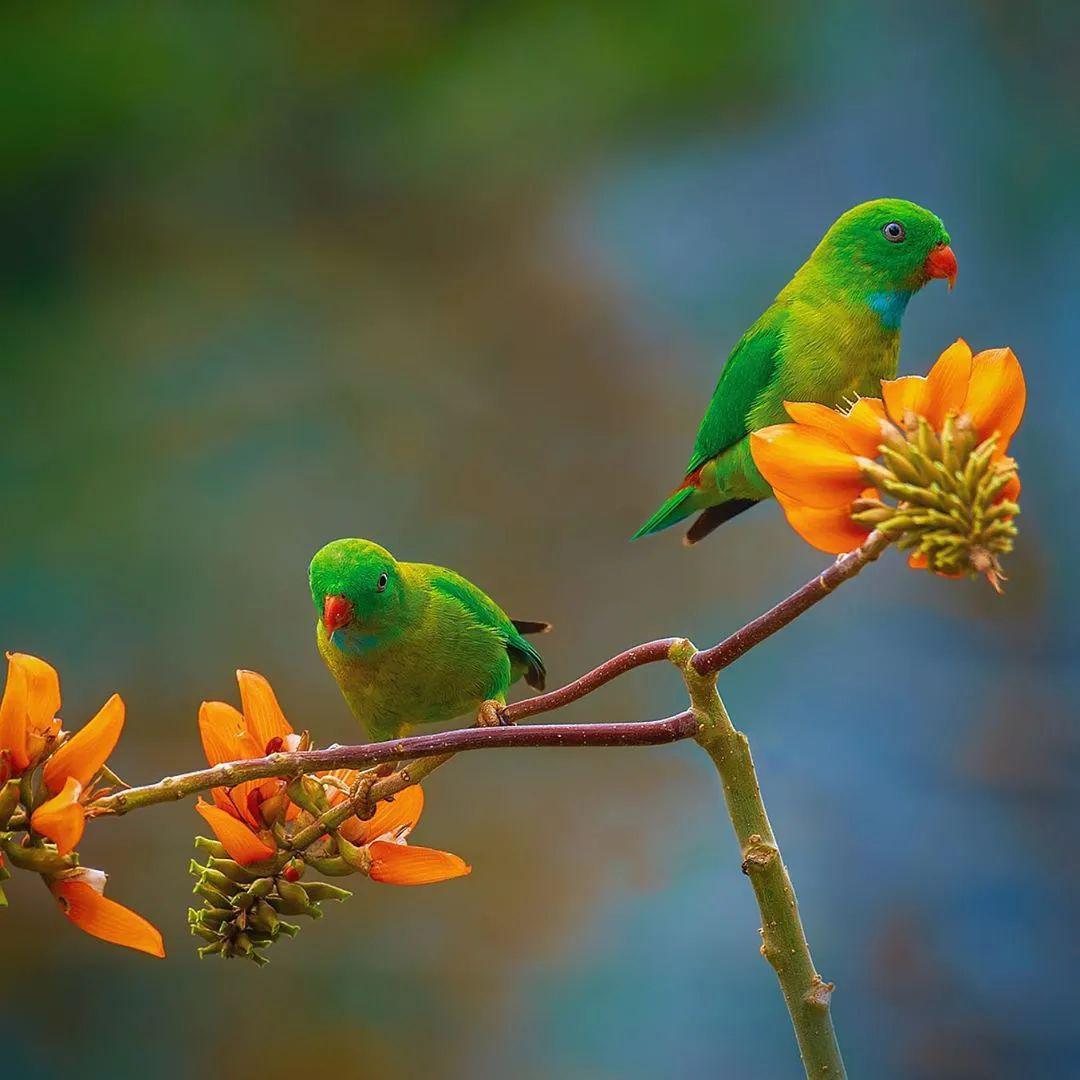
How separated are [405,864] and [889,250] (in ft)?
1.79

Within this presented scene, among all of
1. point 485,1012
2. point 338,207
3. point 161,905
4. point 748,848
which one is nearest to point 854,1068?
point 485,1012

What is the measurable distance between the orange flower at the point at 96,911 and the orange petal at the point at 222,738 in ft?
0.29

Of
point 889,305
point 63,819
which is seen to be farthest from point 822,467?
point 889,305

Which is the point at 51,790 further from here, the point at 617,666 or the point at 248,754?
the point at 617,666

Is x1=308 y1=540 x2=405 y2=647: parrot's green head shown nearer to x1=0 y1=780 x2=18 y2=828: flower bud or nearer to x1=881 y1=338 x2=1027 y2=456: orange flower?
x1=0 y1=780 x2=18 y2=828: flower bud

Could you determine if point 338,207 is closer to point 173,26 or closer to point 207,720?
point 173,26

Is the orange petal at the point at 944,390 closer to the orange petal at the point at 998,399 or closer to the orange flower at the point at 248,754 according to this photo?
the orange petal at the point at 998,399

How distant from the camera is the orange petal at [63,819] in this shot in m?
0.54

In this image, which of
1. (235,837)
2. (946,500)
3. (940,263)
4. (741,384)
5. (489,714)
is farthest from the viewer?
(489,714)

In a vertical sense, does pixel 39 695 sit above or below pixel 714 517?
below

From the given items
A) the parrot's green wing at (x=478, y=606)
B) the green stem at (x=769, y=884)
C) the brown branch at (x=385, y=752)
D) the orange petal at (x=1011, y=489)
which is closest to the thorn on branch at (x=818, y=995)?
the green stem at (x=769, y=884)

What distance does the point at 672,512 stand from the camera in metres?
1.12

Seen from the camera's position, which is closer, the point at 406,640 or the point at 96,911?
the point at 96,911

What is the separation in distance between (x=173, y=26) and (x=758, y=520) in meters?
1.36
